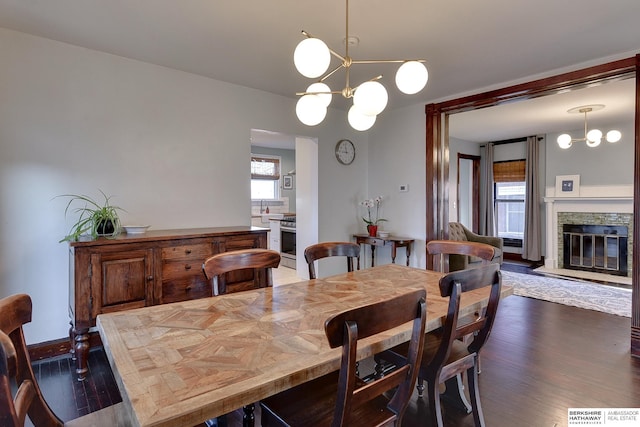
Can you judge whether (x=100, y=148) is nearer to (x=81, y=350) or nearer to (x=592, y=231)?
(x=81, y=350)

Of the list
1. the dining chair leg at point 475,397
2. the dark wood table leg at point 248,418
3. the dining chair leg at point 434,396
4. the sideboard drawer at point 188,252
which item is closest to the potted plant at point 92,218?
the sideboard drawer at point 188,252

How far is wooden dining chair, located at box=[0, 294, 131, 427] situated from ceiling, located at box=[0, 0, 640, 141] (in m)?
1.98

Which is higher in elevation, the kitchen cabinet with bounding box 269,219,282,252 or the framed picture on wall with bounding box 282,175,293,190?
the framed picture on wall with bounding box 282,175,293,190

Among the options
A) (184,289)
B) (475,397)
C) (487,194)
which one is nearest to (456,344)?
(475,397)

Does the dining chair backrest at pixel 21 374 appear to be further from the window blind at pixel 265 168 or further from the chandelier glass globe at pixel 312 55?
the window blind at pixel 265 168

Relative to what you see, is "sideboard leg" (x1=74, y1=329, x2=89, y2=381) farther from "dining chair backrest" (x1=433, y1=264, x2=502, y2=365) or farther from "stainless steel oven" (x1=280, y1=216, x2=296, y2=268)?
"stainless steel oven" (x1=280, y1=216, x2=296, y2=268)

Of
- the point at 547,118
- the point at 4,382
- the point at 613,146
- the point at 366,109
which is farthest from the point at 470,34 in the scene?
the point at 613,146

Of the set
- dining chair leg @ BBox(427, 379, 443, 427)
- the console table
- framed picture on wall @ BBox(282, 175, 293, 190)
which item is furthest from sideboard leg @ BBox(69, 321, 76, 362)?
framed picture on wall @ BBox(282, 175, 293, 190)

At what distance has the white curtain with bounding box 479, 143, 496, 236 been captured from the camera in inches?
281

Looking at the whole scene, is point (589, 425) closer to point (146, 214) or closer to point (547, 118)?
point (146, 214)

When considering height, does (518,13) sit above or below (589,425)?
above

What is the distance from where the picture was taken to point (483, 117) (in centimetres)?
514

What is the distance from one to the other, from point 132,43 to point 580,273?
717 centimetres

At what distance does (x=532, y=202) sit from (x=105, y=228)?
23.1ft
